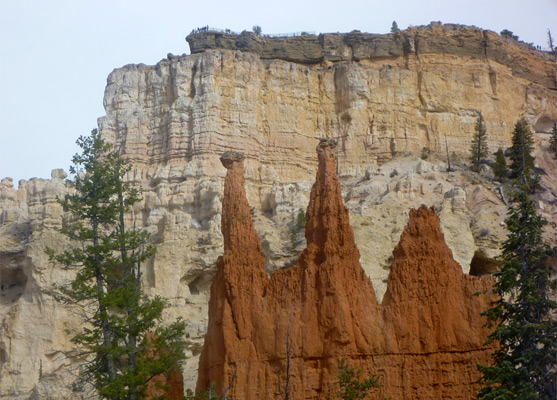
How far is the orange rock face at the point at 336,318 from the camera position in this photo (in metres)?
34.6

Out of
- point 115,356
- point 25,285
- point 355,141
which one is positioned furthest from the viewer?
point 355,141

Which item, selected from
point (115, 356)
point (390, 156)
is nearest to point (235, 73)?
point (390, 156)

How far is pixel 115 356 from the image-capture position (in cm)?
3378

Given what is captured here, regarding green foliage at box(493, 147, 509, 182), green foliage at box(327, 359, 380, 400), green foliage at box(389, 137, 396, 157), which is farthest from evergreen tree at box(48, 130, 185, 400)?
green foliage at box(389, 137, 396, 157)

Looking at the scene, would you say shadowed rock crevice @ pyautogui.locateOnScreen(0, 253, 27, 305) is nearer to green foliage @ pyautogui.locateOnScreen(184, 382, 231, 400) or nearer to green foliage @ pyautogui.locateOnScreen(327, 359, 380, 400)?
green foliage @ pyautogui.locateOnScreen(184, 382, 231, 400)

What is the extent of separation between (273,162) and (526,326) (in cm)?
3639

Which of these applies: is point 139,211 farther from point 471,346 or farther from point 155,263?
point 471,346

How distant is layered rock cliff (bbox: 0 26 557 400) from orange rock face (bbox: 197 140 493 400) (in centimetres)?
1194

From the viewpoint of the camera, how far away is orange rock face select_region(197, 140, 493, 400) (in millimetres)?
34625

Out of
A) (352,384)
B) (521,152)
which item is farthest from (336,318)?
(521,152)

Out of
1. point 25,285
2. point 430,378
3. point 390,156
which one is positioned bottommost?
point 430,378

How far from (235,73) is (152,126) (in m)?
6.10

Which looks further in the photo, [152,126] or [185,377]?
[152,126]

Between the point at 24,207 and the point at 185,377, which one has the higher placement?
the point at 24,207
